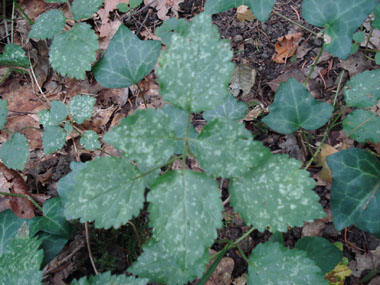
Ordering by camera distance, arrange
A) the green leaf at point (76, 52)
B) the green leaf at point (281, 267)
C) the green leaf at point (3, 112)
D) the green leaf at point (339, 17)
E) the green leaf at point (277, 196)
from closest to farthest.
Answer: the green leaf at point (277, 196), the green leaf at point (281, 267), the green leaf at point (339, 17), the green leaf at point (76, 52), the green leaf at point (3, 112)

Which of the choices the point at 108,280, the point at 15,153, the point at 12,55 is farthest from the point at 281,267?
the point at 12,55

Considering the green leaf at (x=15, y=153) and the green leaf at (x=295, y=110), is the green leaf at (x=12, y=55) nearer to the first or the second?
the green leaf at (x=15, y=153)

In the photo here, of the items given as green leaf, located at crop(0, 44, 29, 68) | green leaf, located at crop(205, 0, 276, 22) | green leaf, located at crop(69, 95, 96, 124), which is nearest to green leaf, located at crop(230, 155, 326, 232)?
green leaf, located at crop(205, 0, 276, 22)

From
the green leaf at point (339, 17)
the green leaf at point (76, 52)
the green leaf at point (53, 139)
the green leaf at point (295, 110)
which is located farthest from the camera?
the green leaf at point (53, 139)

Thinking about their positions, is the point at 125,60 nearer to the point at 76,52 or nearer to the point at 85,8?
the point at 76,52

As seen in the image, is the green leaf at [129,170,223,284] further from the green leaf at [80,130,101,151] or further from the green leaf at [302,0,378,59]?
the green leaf at [302,0,378,59]

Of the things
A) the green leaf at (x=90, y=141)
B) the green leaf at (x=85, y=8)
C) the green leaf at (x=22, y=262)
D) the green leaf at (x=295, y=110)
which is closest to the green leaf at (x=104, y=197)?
the green leaf at (x=22, y=262)
